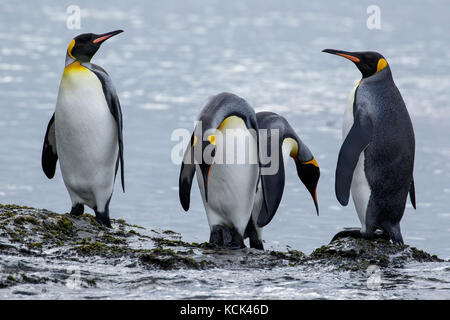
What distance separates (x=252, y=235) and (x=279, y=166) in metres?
0.67

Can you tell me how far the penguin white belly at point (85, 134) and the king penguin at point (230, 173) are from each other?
0.96m

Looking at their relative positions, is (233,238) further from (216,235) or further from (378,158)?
(378,158)

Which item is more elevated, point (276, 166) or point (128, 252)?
point (276, 166)

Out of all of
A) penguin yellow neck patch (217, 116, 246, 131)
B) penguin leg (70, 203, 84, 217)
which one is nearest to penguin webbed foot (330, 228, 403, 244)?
penguin yellow neck patch (217, 116, 246, 131)

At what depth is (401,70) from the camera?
2312cm

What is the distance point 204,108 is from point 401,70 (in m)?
18.0

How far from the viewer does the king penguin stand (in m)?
6.09

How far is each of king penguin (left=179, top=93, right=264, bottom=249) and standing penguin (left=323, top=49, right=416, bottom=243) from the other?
2.24ft

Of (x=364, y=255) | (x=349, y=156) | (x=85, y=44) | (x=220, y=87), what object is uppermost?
(x=220, y=87)

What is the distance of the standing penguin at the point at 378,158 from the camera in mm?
6184

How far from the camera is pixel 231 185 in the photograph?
615 cm

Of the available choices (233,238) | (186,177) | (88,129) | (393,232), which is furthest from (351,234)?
(88,129)
